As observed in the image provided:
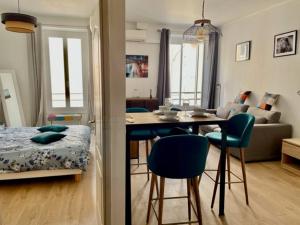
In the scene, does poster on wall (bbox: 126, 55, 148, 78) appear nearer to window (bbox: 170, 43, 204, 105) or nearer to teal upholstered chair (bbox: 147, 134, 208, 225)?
window (bbox: 170, 43, 204, 105)

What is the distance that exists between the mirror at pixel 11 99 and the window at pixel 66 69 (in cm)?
71

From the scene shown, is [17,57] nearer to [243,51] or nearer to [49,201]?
[49,201]

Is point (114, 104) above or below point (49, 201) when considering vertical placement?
above

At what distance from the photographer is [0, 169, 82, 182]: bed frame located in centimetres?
289

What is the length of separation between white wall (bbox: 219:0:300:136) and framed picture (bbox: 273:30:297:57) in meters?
0.09

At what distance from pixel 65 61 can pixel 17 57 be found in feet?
3.44

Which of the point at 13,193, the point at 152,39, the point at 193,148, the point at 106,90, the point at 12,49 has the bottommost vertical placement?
the point at 13,193

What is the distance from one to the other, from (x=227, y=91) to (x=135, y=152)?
127 inches

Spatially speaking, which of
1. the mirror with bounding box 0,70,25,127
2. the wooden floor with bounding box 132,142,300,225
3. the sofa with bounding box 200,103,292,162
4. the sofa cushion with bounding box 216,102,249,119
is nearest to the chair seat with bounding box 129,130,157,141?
the wooden floor with bounding box 132,142,300,225

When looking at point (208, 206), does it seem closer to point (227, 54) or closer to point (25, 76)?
point (227, 54)

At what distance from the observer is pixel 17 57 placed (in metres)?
5.33

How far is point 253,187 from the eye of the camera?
9.73 ft

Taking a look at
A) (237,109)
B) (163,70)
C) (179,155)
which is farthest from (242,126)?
(163,70)

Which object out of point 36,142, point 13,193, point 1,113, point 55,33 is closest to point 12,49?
point 55,33
